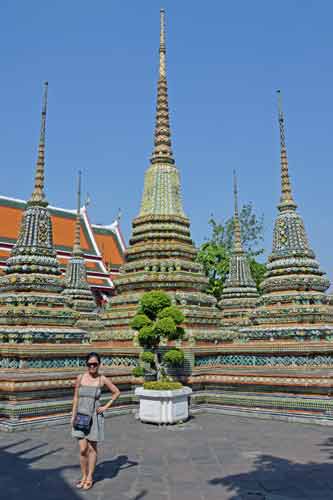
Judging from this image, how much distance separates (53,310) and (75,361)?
5.34 feet

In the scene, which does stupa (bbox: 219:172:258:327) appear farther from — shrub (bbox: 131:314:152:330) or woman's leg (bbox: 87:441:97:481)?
woman's leg (bbox: 87:441:97:481)

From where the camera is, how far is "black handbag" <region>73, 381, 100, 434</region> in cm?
599

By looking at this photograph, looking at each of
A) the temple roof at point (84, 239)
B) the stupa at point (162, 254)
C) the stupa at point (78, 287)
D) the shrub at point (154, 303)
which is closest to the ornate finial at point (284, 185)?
the stupa at point (162, 254)

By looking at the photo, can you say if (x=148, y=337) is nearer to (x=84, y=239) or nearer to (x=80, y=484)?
(x=80, y=484)

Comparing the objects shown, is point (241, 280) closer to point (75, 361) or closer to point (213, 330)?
point (213, 330)

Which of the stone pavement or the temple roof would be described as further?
the temple roof

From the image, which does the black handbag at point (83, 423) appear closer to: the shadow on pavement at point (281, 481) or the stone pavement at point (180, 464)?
the stone pavement at point (180, 464)

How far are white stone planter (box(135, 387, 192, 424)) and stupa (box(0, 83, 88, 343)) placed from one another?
3245 millimetres

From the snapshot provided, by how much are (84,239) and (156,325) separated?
1254 inches

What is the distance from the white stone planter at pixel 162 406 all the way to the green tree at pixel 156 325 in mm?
686

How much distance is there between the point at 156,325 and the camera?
1074cm

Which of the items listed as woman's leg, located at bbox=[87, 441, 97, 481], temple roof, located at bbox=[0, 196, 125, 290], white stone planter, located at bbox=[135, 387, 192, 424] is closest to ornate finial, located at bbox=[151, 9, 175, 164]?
white stone planter, located at bbox=[135, 387, 192, 424]

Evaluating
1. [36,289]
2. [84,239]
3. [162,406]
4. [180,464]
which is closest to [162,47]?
[36,289]

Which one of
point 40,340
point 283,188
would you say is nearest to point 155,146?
point 283,188
